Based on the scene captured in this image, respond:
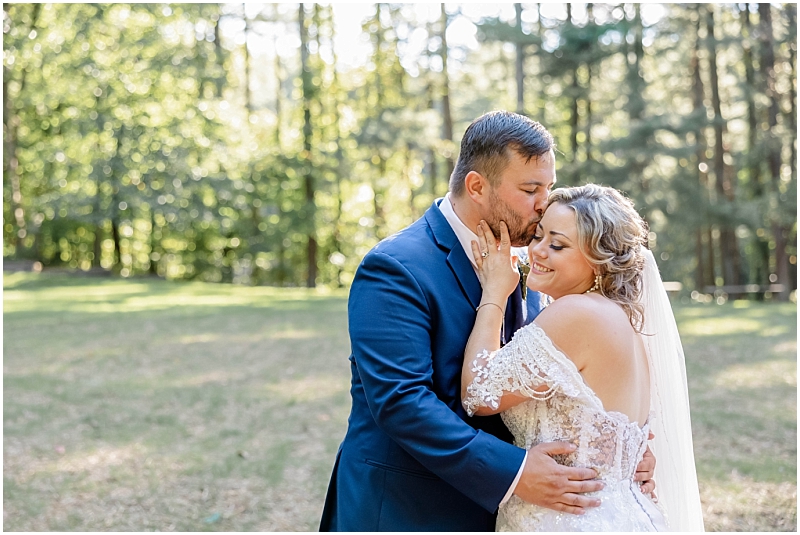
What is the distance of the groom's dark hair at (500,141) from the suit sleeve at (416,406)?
1.81 feet

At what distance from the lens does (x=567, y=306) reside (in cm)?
244

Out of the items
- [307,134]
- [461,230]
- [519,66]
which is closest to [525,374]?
[461,230]

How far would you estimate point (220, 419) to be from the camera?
26.7 ft

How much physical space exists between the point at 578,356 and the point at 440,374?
0.45 metres

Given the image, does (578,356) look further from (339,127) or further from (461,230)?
(339,127)

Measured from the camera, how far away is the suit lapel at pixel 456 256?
8.71ft

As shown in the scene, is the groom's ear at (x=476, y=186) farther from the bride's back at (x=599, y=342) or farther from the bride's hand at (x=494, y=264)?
the bride's back at (x=599, y=342)

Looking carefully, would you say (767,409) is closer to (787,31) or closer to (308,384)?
(308,384)

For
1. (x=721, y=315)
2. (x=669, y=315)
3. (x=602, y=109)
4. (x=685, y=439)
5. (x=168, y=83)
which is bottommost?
(x=721, y=315)

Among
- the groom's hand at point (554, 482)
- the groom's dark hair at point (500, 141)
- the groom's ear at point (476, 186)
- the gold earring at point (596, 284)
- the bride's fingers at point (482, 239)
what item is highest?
the groom's dark hair at point (500, 141)

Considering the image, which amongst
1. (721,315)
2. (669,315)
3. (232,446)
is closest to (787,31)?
(721,315)

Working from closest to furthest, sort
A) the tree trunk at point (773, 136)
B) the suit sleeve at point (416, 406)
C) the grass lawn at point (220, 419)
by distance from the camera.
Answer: the suit sleeve at point (416, 406) → the grass lawn at point (220, 419) → the tree trunk at point (773, 136)

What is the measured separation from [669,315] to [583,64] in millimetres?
21798

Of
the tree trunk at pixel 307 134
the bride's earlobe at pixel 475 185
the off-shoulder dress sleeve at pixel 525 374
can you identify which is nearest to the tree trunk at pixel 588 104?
the tree trunk at pixel 307 134
